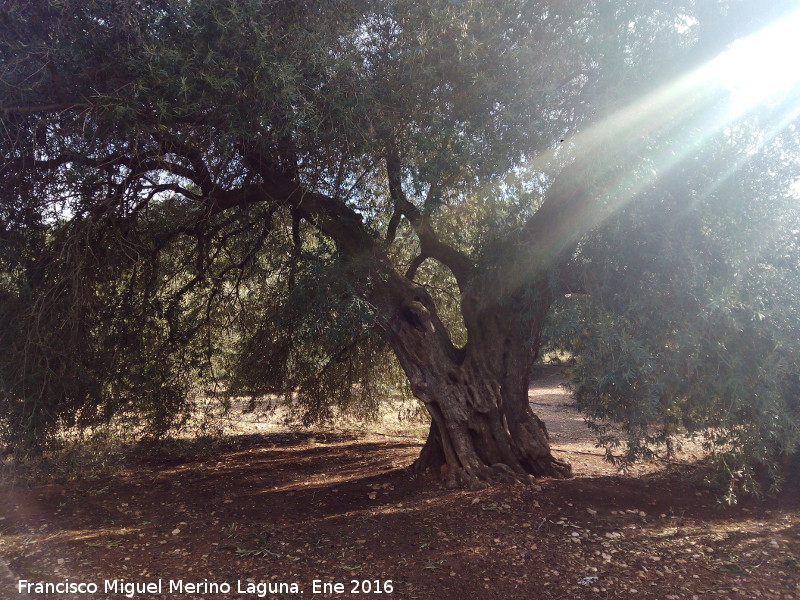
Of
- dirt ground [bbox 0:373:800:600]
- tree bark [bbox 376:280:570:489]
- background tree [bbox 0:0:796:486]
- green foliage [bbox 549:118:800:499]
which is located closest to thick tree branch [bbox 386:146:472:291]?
background tree [bbox 0:0:796:486]

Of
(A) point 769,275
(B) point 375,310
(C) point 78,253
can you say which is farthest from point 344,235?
(A) point 769,275

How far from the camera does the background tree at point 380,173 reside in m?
4.92

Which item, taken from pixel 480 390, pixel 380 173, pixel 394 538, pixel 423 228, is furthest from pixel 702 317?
pixel 380 173

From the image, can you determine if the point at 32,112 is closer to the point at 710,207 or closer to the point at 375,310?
the point at 375,310

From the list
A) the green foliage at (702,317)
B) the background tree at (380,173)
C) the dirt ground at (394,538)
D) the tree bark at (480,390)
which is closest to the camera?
the dirt ground at (394,538)

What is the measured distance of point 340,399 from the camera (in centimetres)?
885

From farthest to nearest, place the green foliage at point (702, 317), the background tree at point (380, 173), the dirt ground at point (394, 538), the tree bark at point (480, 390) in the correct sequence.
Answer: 1. the tree bark at point (480, 390)
2. the background tree at point (380, 173)
3. the green foliage at point (702, 317)
4. the dirt ground at point (394, 538)

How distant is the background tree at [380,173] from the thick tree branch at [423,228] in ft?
0.13

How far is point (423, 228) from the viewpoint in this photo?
22.5ft

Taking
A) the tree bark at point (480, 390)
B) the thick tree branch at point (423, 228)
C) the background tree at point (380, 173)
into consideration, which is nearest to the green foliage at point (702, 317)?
the background tree at point (380, 173)

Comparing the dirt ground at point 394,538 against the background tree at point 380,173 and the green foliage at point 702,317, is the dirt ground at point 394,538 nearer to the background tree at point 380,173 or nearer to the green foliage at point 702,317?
the green foliage at point 702,317

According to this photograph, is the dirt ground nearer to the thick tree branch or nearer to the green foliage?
the green foliage

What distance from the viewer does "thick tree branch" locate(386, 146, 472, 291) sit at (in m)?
6.20

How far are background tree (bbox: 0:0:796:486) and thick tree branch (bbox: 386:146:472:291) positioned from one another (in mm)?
39
